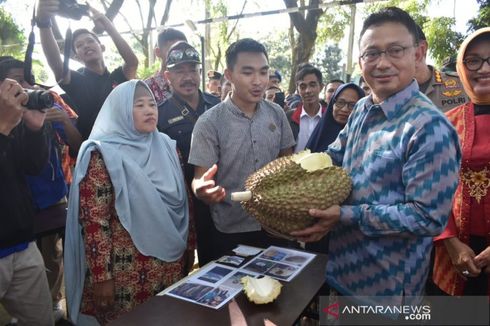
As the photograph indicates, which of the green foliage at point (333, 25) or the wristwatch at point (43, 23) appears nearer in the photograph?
the wristwatch at point (43, 23)

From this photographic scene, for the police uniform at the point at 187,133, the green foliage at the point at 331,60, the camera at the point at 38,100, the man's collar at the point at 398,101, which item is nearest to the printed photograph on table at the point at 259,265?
the police uniform at the point at 187,133

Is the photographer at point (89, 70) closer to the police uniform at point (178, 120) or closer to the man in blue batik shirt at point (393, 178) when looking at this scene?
the police uniform at point (178, 120)

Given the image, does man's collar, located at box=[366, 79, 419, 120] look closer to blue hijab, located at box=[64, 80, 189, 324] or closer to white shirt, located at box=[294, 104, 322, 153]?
blue hijab, located at box=[64, 80, 189, 324]

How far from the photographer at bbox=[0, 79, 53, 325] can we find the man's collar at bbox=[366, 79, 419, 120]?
181 cm

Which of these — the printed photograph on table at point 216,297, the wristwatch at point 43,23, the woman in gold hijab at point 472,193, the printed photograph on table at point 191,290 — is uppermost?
the wristwatch at point 43,23

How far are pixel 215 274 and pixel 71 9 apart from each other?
7.52 feet

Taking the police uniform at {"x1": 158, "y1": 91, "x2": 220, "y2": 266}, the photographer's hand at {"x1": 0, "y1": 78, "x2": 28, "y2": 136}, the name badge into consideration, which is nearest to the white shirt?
the police uniform at {"x1": 158, "y1": 91, "x2": 220, "y2": 266}

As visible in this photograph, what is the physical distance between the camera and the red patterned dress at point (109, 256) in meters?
2.03

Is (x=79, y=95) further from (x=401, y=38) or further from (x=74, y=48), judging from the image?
(x=401, y=38)

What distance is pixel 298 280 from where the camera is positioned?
1.81 meters

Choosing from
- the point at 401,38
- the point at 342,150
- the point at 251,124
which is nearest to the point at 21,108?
the point at 251,124

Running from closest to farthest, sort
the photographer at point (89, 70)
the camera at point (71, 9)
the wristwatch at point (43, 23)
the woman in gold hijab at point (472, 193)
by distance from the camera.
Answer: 1. the woman in gold hijab at point (472, 193)
2. the camera at point (71, 9)
3. the wristwatch at point (43, 23)
4. the photographer at point (89, 70)

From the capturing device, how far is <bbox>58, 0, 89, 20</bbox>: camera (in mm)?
2787

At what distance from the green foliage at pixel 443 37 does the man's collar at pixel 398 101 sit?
31.7 feet
